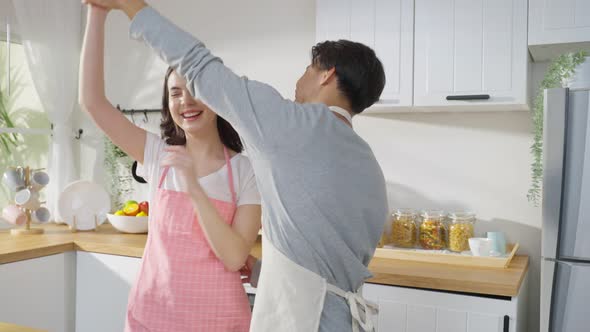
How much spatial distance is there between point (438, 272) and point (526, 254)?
690 millimetres

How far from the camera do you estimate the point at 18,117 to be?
3.33 metres

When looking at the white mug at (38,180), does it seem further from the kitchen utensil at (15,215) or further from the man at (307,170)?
the man at (307,170)

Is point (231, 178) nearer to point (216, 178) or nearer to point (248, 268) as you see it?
point (216, 178)

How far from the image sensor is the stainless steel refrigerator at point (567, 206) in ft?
6.32

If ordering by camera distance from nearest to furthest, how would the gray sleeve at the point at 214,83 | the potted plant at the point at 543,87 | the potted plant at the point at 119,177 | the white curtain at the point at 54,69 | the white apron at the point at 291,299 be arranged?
the gray sleeve at the point at 214,83 < the white apron at the point at 291,299 < the potted plant at the point at 543,87 < the white curtain at the point at 54,69 < the potted plant at the point at 119,177

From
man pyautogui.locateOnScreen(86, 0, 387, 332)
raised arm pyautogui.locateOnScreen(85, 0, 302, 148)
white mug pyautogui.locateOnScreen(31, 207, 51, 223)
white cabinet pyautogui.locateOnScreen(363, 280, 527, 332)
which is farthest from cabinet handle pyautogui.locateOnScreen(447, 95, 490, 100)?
white mug pyautogui.locateOnScreen(31, 207, 51, 223)

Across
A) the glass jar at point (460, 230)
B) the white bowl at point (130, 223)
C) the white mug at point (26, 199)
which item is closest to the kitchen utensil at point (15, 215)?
the white mug at point (26, 199)

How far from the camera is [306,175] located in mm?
1073

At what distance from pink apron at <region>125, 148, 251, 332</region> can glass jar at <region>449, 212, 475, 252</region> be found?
4.30ft

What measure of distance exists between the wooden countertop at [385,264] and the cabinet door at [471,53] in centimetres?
67

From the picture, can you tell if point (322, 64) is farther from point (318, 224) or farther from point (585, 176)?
point (585, 176)

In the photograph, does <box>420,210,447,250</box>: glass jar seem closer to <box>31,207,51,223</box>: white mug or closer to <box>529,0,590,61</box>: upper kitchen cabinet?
<box>529,0,590,61</box>: upper kitchen cabinet

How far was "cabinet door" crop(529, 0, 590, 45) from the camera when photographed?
7.02 feet

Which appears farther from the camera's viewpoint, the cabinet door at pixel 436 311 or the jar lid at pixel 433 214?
the jar lid at pixel 433 214
